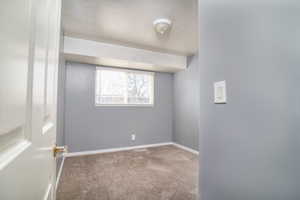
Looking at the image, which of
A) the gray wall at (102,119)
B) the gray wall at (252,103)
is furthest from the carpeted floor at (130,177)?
the gray wall at (252,103)

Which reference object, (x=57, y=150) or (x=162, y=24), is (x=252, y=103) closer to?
(x=57, y=150)

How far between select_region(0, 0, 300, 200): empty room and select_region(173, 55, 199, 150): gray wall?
57cm

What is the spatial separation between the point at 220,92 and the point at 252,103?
0.62 ft

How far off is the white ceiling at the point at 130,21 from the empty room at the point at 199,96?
0.02 meters

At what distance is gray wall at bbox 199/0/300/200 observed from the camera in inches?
20.4

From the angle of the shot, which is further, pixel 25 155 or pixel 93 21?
pixel 93 21

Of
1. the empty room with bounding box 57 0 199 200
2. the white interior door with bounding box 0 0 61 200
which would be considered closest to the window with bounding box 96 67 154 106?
the empty room with bounding box 57 0 199 200

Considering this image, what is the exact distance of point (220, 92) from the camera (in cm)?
81

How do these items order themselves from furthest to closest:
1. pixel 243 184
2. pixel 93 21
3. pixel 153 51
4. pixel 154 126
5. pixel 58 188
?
pixel 154 126, pixel 153 51, pixel 93 21, pixel 58 188, pixel 243 184

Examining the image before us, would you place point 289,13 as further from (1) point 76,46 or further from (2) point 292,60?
(1) point 76,46

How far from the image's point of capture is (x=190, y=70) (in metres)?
3.52

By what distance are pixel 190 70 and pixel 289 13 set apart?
121 inches

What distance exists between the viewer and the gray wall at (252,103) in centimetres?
52

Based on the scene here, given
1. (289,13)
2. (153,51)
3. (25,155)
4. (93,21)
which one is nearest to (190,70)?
(153,51)
